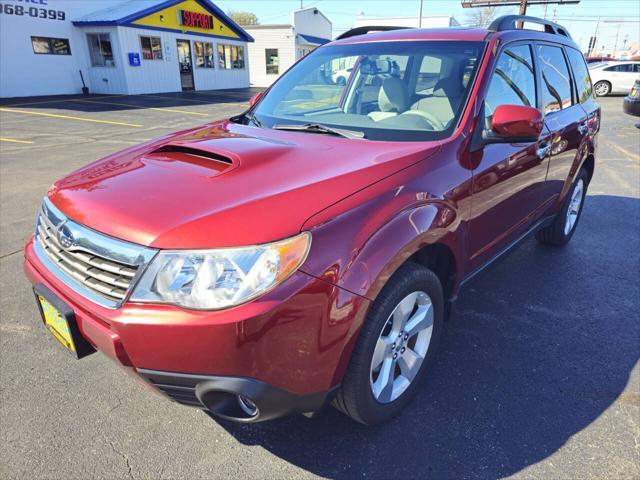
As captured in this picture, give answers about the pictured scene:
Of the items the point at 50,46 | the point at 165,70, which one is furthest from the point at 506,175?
the point at 165,70

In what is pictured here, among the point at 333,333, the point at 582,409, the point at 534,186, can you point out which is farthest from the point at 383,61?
the point at 582,409

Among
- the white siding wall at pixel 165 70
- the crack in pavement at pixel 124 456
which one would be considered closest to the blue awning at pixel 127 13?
the white siding wall at pixel 165 70

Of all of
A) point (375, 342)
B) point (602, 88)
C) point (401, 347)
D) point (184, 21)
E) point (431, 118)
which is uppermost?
point (184, 21)

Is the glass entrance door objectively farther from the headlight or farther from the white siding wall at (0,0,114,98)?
the headlight

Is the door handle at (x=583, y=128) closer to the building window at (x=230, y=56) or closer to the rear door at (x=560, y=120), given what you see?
the rear door at (x=560, y=120)

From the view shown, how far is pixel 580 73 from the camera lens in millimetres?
4109

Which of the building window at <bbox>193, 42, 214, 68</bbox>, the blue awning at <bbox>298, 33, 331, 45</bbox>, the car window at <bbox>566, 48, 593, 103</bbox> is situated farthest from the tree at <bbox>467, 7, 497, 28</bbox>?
the car window at <bbox>566, 48, 593, 103</bbox>

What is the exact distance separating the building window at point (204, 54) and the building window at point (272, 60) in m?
8.73

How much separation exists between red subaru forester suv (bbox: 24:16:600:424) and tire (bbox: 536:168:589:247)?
133 centimetres

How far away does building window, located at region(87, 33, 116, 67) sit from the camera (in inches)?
810

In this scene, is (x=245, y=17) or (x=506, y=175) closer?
(x=506, y=175)

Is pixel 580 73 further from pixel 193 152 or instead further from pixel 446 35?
pixel 193 152

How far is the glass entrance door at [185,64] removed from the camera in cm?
2439

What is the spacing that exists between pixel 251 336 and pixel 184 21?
26209 mm
